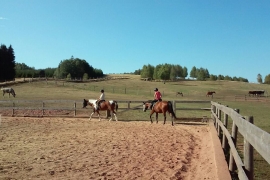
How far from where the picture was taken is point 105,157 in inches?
293

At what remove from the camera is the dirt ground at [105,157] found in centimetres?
596

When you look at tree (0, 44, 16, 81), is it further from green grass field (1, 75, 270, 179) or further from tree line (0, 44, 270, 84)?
Answer: green grass field (1, 75, 270, 179)

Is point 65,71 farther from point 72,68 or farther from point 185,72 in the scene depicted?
point 185,72

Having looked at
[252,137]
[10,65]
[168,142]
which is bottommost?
[168,142]

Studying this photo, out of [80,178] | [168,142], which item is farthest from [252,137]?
[168,142]

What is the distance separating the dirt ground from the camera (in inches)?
235

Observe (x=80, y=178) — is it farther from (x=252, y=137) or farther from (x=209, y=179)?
(x=252, y=137)

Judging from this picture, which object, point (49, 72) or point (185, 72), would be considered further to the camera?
point (185, 72)

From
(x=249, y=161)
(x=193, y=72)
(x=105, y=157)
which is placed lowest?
(x=105, y=157)

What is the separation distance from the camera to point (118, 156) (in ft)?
24.9

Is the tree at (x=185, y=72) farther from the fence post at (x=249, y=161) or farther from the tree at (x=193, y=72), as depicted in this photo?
the fence post at (x=249, y=161)

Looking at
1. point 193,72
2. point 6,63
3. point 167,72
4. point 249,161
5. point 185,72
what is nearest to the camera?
point 249,161

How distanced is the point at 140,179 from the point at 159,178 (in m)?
0.40

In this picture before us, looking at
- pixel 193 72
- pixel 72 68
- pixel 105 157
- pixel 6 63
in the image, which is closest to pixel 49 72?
pixel 72 68
